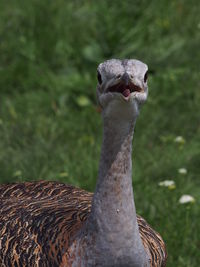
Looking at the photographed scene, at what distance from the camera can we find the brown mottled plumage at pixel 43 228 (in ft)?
9.43

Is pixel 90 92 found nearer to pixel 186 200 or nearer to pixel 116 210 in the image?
pixel 186 200

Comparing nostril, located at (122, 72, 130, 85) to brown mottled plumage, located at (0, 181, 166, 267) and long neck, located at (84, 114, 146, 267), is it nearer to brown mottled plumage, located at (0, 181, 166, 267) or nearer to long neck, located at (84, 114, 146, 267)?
long neck, located at (84, 114, 146, 267)

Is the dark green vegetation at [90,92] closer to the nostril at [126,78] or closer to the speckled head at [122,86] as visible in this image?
the speckled head at [122,86]

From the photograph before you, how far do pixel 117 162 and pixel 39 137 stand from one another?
2440 millimetres

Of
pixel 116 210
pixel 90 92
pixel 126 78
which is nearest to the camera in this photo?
pixel 126 78

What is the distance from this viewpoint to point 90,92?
18.6ft

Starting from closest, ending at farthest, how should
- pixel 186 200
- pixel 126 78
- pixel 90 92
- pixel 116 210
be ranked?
pixel 126 78, pixel 116 210, pixel 186 200, pixel 90 92

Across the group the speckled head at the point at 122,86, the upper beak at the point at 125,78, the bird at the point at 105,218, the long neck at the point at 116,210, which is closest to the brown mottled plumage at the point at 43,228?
the bird at the point at 105,218

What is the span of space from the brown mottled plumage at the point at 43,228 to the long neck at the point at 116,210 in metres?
0.20

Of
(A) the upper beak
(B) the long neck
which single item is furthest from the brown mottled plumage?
(A) the upper beak

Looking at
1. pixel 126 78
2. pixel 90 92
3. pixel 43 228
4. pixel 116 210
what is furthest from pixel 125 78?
pixel 90 92

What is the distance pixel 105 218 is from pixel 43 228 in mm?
409

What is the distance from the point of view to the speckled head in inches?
94.6

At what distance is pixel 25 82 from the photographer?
231 inches
